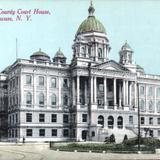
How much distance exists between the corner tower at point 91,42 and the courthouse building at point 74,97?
0.59ft

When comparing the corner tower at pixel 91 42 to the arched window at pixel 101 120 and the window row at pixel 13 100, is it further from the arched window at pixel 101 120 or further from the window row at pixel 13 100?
the window row at pixel 13 100

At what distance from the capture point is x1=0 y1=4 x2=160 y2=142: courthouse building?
62.3m

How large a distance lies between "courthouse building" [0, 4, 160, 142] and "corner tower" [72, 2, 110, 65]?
18cm

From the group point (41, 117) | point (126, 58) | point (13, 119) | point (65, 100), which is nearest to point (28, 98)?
point (41, 117)

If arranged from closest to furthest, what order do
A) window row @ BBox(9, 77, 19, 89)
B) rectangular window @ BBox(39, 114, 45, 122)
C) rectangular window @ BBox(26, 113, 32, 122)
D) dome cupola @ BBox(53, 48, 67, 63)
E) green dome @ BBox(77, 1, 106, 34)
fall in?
rectangular window @ BBox(26, 113, 32, 122) → rectangular window @ BBox(39, 114, 45, 122) → window row @ BBox(9, 77, 19, 89) → green dome @ BBox(77, 1, 106, 34) → dome cupola @ BBox(53, 48, 67, 63)

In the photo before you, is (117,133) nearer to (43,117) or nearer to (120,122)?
(120,122)

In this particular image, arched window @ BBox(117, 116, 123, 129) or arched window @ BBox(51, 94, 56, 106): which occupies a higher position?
arched window @ BBox(51, 94, 56, 106)

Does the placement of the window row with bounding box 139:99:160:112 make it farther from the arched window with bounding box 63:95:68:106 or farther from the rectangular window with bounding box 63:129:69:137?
the rectangular window with bounding box 63:129:69:137

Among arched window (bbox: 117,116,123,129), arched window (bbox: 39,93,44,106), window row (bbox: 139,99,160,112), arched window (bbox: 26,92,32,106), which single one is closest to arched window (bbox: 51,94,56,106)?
arched window (bbox: 39,93,44,106)

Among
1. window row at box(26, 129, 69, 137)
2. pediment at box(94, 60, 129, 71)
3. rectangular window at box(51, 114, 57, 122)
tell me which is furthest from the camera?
pediment at box(94, 60, 129, 71)

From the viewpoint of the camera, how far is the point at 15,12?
26.5m

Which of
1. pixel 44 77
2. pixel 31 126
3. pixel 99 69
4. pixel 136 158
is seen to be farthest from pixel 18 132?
pixel 136 158

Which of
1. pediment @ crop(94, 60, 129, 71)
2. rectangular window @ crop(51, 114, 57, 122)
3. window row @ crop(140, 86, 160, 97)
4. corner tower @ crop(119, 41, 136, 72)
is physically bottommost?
rectangular window @ crop(51, 114, 57, 122)

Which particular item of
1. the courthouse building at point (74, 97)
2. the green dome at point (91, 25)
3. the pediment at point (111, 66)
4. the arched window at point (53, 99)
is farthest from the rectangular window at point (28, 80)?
the green dome at point (91, 25)
